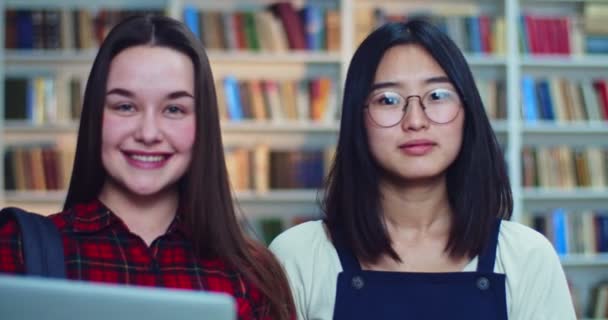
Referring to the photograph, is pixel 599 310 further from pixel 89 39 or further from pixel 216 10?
pixel 89 39

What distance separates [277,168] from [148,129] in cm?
370

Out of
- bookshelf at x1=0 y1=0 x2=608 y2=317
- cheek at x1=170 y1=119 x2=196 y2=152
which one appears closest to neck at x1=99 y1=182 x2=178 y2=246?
cheek at x1=170 y1=119 x2=196 y2=152

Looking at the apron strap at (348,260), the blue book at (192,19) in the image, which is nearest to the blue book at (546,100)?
the blue book at (192,19)

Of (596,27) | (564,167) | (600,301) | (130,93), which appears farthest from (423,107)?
(600,301)

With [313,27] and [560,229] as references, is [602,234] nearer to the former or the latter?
[560,229]

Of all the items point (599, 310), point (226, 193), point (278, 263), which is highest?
point (226, 193)

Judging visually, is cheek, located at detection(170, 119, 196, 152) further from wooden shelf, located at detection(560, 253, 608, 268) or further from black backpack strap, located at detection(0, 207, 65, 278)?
wooden shelf, located at detection(560, 253, 608, 268)

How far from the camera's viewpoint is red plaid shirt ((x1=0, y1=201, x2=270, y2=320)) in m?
1.53

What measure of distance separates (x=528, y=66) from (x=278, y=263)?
13.5 feet

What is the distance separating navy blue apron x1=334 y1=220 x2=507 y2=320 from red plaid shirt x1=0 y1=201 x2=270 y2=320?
0.19 meters

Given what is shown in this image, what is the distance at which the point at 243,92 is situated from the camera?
5195 millimetres

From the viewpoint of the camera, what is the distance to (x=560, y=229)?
539 cm

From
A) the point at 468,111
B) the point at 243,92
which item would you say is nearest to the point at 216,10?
the point at 243,92

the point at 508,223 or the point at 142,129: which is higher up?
the point at 142,129
